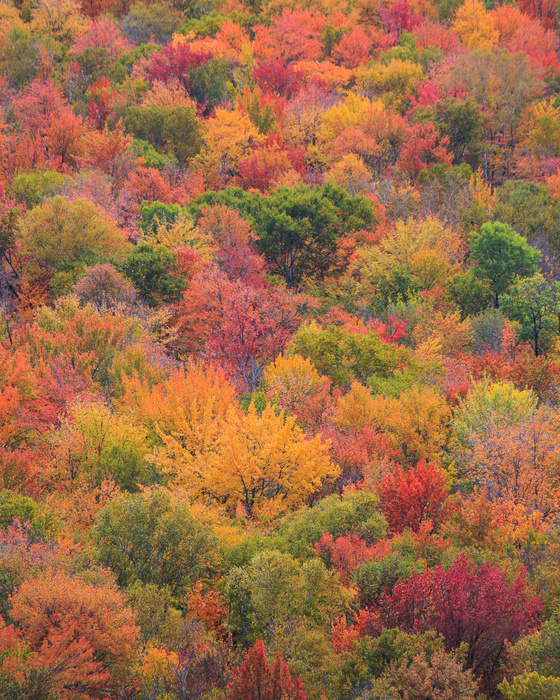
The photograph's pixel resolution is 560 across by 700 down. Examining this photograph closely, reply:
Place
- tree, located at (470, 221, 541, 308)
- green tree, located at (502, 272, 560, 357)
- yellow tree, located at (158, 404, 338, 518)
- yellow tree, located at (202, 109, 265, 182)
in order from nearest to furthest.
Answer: yellow tree, located at (158, 404, 338, 518) → green tree, located at (502, 272, 560, 357) → tree, located at (470, 221, 541, 308) → yellow tree, located at (202, 109, 265, 182)

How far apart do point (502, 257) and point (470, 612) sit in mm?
41330

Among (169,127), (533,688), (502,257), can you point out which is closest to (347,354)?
(502,257)

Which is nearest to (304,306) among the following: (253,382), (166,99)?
(253,382)

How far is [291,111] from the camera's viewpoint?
87750 millimetres

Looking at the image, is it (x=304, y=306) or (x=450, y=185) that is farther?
(x=450, y=185)

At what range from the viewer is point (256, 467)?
3353 cm

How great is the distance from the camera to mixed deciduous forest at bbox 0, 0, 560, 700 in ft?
73.1

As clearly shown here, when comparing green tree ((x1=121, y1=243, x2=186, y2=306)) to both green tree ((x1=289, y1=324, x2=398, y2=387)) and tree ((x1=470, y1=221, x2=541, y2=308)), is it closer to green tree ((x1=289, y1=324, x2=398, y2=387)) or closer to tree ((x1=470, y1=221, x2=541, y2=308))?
green tree ((x1=289, y1=324, x2=398, y2=387))

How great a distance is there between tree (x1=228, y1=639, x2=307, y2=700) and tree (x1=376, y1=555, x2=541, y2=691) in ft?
15.1

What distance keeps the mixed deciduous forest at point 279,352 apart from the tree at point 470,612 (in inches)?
3.9

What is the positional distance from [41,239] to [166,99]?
35883 millimetres

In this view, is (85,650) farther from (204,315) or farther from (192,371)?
(204,315)

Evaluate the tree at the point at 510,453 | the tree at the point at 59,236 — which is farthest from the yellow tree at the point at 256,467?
the tree at the point at 59,236

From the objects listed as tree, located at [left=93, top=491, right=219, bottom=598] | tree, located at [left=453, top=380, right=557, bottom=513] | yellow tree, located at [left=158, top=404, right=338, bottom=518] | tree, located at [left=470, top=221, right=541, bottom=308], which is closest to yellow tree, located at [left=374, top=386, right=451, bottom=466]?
tree, located at [left=453, top=380, right=557, bottom=513]
